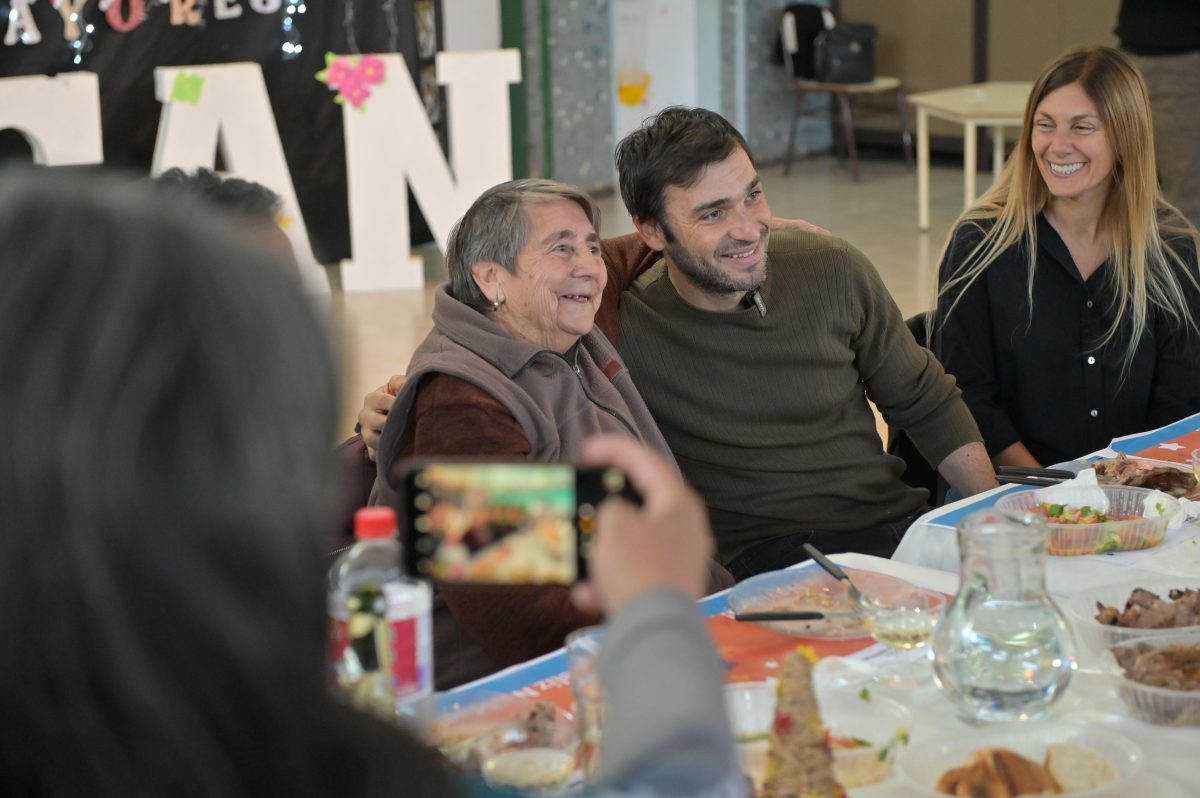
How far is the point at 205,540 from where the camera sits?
2.42 feet

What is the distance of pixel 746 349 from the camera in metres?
2.82

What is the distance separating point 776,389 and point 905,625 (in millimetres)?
1087

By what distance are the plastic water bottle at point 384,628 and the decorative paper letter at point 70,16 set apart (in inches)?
234

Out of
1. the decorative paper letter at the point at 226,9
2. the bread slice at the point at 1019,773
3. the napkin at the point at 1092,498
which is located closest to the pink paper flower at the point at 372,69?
the decorative paper letter at the point at 226,9

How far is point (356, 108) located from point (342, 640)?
6227 millimetres

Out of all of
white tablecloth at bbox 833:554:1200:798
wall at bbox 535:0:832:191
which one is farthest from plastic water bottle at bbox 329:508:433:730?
wall at bbox 535:0:832:191

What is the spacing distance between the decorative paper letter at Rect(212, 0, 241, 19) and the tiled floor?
4.77 feet

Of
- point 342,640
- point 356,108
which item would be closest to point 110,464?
point 342,640

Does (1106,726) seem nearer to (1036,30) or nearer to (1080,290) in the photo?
(1080,290)

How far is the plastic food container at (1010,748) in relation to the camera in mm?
1398

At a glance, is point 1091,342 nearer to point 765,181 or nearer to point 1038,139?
point 1038,139

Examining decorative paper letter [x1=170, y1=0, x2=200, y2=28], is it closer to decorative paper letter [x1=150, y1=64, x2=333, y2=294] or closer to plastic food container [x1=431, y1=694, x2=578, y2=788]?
decorative paper letter [x1=150, y1=64, x2=333, y2=294]

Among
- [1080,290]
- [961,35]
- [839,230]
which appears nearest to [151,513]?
[1080,290]

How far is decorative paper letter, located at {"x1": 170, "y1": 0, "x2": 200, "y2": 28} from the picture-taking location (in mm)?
7039
